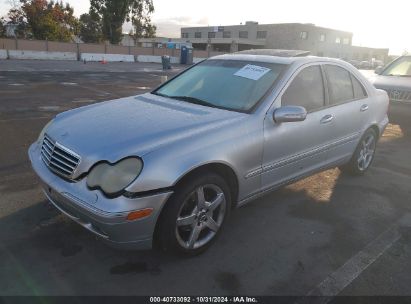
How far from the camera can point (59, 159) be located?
9.95 feet

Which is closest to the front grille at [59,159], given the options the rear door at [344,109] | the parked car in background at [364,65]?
the rear door at [344,109]

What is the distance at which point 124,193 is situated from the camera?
2625 millimetres

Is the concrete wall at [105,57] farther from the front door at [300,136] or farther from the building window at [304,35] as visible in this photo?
the building window at [304,35]

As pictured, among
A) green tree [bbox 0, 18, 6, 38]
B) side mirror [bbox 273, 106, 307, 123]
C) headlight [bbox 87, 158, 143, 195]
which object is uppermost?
green tree [bbox 0, 18, 6, 38]

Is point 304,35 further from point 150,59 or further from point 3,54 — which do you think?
point 3,54

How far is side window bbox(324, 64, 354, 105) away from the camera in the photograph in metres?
4.35

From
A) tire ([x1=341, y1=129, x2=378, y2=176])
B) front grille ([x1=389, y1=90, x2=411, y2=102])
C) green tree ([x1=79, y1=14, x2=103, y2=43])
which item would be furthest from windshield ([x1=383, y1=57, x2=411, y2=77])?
green tree ([x1=79, y1=14, x2=103, y2=43])

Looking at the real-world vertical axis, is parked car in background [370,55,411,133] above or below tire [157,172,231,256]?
above

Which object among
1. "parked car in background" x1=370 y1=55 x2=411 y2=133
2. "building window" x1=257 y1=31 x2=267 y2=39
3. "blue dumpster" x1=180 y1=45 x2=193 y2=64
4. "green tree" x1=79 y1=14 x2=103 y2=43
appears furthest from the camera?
"building window" x1=257 y1=31 x2=267 y2=39

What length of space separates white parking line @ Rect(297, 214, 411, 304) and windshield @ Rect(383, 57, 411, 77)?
6341 millimetres

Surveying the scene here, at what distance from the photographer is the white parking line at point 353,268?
2833 millimetres

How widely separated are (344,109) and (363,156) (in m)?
1.14

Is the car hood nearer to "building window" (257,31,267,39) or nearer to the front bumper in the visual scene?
the front bumper

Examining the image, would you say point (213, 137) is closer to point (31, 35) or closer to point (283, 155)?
point (283, 155)
